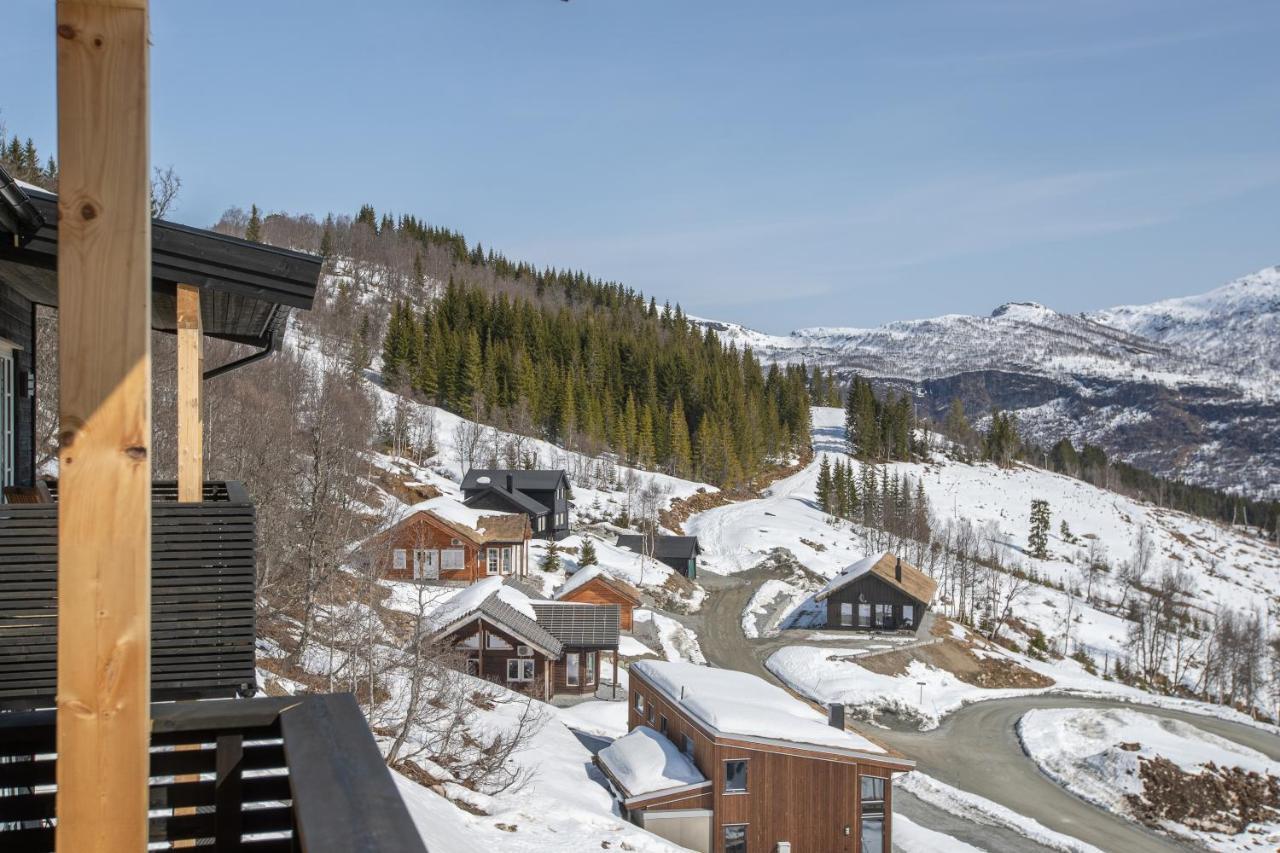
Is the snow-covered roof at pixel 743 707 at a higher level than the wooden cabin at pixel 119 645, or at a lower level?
lower

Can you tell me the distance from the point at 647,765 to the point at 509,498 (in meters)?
32.3

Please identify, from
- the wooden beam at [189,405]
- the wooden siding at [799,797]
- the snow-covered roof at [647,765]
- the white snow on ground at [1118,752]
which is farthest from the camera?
the white snow on ground at [1118,752]

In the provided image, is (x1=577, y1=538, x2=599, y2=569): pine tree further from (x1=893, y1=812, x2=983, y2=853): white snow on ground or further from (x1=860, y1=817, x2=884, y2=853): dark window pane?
(x1=860, y1=817, x2=884, y2=853): dark window pane

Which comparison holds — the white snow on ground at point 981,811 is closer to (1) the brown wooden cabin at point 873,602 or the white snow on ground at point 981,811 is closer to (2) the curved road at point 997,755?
(2) the curved road at point 997,755

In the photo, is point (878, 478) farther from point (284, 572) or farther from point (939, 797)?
point (284, 572)

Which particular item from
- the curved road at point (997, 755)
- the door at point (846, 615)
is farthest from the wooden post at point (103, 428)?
the door at point (846, 615)

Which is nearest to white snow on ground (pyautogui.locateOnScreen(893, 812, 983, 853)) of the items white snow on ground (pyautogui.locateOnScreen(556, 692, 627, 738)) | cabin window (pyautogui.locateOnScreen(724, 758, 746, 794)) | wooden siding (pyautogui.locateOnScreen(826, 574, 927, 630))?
cabin window (pyautogui.locateOnScreen(724, 758, 746, 794))

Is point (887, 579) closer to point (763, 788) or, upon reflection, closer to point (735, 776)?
point (763, 788)

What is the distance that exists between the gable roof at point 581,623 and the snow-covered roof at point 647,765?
9.40m

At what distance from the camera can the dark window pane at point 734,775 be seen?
21375mm

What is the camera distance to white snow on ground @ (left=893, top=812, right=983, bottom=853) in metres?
22.5

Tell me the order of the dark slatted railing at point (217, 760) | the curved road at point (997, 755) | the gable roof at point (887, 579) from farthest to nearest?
the gable roof at point (887, 579), the curved road at point (997, 755), the dark slatted railing at point (217, 760)

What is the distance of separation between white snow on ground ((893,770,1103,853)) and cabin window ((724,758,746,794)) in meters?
6.03

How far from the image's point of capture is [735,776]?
21453 mm
